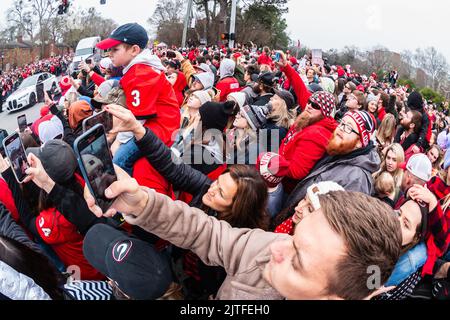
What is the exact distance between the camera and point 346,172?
7.68 feet

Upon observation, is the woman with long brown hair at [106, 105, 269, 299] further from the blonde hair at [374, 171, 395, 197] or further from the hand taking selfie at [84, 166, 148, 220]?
the blonde hair at [374, 171, 395, 197]

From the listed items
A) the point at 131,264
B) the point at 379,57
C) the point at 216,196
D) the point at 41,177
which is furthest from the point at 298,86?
the point at 379,57

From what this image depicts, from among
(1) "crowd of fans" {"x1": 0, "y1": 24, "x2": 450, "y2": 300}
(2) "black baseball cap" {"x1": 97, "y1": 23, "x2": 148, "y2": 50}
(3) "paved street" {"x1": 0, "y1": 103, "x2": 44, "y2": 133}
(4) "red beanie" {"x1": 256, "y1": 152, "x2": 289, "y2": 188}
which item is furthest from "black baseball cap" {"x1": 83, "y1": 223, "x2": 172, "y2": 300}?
(3) "paved street" {"x1": 0, "y1": 103, "x2": 44, "y2": 133}

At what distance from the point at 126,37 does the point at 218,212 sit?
164 cm

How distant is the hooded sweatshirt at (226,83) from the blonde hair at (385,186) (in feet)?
→ 10.8

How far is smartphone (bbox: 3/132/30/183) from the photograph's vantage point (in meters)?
2.06

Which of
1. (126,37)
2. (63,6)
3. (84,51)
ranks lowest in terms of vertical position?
(126,37)

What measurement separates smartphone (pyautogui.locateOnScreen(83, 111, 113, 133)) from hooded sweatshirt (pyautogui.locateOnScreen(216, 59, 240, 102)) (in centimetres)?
422

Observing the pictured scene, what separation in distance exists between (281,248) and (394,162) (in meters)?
2.96

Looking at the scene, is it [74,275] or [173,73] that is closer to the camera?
[74,275]

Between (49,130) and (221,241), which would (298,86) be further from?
(221,241)
